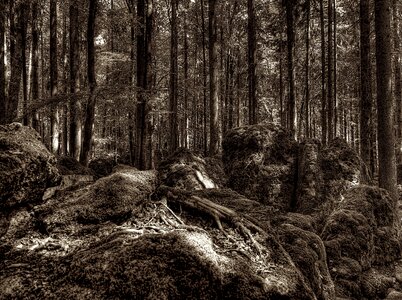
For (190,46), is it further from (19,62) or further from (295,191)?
(295,191)

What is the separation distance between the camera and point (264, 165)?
9266 millimetres

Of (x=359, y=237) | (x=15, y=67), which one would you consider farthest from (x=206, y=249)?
(x=15, y=67)

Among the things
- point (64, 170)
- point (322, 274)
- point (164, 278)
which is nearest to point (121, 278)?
point (164, 278)

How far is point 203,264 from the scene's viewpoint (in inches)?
96.1

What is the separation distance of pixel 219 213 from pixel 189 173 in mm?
5165

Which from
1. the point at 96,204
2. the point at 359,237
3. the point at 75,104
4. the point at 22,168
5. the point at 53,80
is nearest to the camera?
the point at 22,168

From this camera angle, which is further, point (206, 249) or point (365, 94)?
point (365, 94)

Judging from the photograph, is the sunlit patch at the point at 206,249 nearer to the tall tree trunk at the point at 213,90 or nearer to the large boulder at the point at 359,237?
the large boulder at the point at 359,237

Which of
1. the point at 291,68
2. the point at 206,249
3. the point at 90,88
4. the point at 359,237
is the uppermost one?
the point at 291,68

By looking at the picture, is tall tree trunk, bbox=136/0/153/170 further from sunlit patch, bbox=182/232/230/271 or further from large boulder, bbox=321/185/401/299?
sunlit patch, bbox=182/232/230/271

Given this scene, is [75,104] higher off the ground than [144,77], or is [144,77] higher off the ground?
[144,77]

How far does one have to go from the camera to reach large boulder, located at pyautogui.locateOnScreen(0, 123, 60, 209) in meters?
2.66

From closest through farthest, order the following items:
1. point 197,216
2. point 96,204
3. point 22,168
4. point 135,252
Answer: point 135,252 → point 22,168 → point 96,204 → point 197,216

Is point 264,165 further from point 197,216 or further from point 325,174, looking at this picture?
point 197,216
